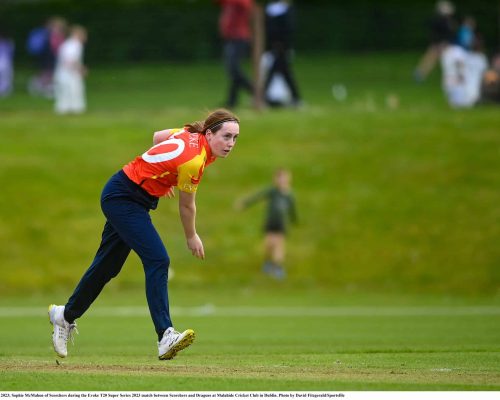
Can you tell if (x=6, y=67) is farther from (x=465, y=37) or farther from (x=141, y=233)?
(x=141, y=233)

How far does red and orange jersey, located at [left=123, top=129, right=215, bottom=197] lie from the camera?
33.0 ft

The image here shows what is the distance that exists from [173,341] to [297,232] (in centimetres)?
1439

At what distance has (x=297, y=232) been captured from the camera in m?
24.6

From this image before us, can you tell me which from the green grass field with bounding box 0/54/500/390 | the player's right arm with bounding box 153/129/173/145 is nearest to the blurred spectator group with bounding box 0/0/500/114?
A: the green grass field with bounding box 0/54/500/390

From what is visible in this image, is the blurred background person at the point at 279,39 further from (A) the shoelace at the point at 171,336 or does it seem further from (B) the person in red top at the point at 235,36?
(A) the shoelace at the point at 171,336

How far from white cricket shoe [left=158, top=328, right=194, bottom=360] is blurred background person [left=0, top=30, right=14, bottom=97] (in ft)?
93.4

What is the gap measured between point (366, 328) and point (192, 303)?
190 inches

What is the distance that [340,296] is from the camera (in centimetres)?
2233

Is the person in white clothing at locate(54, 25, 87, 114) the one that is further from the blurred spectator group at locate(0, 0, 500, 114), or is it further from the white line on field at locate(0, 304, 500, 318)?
the white line on field at locate(0, 304, 500, 318)

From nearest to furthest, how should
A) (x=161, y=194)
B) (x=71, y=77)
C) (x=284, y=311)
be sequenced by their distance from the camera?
(x=161, y=194), (x=284, y=311), (x=71, y=77)

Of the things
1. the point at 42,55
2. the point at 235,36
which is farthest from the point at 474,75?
the point at 42,55

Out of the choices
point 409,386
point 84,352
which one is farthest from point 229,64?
point 409,386

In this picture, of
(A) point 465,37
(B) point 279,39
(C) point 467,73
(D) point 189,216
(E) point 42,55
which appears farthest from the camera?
(E) point 42,55

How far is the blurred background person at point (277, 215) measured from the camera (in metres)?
22.9
